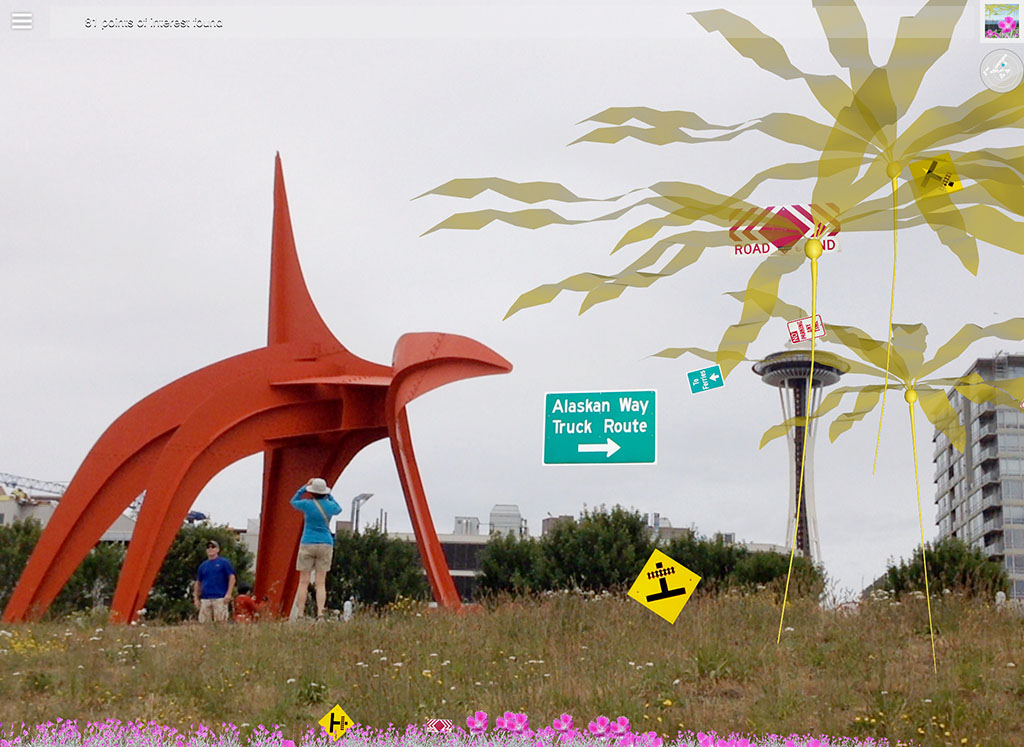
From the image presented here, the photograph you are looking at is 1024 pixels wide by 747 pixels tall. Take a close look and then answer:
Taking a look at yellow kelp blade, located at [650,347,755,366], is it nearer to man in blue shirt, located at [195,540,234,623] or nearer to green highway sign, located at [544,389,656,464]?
green highway sign, located at [544,389,656,464]

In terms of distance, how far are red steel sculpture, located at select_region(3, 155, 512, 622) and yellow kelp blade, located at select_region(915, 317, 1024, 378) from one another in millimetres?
6511

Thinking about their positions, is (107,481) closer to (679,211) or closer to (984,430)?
(679,211)

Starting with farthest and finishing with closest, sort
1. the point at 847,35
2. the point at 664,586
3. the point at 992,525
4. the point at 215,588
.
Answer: the point at 992,525, the point at 215,588, the point at 847,35, the point at 664,586

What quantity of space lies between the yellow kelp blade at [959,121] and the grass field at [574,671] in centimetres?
459

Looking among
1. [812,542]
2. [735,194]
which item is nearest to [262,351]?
[735,194]

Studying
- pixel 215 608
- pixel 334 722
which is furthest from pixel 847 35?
pixel 215 608

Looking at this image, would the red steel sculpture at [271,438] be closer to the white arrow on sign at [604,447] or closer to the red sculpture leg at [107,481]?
the red sculpture leg at [107,481]

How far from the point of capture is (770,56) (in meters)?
9.77

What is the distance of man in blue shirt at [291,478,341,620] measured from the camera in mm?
13922

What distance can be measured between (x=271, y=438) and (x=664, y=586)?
9.08 metres

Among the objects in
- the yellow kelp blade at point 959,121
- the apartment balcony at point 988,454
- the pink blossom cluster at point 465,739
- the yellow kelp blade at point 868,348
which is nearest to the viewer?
the pink blossom cluster at point 465,739

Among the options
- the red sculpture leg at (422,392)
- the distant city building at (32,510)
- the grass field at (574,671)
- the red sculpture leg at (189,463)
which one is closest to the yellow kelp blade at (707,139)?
the grass field at (574,671)

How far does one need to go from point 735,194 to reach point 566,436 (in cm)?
295

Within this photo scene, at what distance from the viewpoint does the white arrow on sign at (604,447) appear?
35.9ft
